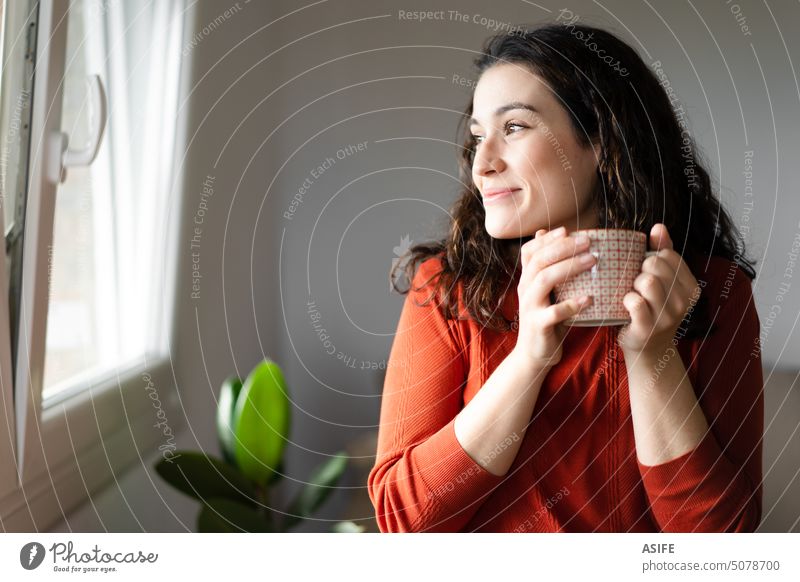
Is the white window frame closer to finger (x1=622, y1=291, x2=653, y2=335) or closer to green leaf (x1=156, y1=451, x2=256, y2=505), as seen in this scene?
green leaf (x1=156, y1=451, x2=256, y2=505)

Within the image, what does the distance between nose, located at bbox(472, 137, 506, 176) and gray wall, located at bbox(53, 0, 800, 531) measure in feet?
0.16

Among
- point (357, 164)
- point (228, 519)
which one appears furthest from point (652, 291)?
point (228, 519)

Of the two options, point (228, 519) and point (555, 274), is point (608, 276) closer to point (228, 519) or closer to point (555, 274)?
point (555, 274)

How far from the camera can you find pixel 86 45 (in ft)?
1.55

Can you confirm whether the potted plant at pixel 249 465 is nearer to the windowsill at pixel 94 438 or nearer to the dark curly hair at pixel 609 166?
the windowsill at pixel 94 438

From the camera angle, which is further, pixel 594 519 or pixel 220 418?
pixel 220 418

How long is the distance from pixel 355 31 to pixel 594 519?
0.35 metres

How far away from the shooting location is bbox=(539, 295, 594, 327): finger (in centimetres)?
37

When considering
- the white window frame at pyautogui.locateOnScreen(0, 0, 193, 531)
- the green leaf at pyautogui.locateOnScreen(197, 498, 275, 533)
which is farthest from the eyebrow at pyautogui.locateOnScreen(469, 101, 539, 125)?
the green leaf at pyautogui.locateOnScreen(197, 498, 275, 533)

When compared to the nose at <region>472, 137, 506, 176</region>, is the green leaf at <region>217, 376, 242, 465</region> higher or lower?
lower

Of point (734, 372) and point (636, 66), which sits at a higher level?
point (636, 66)
